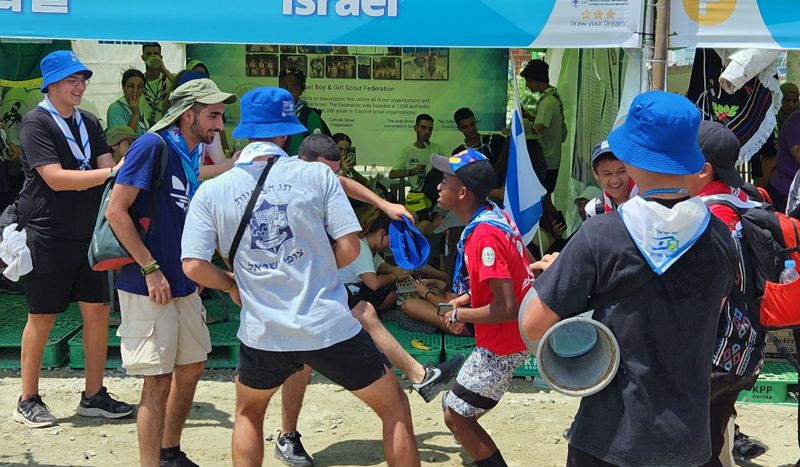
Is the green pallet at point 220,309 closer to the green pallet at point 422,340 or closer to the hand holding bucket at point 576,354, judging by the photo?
the green pallet at point 422,340

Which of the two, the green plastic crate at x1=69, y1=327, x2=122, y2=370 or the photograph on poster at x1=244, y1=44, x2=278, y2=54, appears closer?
the green plastic crate at x1=69, y1=327, x2=122, y2=370

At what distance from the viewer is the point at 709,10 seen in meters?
4.98

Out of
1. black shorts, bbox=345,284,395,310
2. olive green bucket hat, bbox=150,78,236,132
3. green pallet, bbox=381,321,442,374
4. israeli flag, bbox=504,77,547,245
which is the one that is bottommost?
green pallet, bbox=381,321,442,374

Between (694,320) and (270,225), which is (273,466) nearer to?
(270,225)

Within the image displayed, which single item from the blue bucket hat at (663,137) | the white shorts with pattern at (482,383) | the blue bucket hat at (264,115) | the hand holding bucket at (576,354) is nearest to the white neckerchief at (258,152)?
the blue bucket hat at (264,115)

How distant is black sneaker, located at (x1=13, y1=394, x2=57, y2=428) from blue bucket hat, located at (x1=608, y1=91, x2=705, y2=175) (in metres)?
3.81

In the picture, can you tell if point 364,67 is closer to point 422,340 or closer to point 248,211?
point 422,340

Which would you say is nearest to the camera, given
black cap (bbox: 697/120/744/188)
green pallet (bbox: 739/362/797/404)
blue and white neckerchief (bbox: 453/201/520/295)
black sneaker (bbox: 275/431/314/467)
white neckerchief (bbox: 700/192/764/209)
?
black cap (bbox: 697/120/744/188)

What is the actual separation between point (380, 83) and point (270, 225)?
550 cm

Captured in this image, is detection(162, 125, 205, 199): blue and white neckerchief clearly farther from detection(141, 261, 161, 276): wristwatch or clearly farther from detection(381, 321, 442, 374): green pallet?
detection(381, 321, 442, 374): green pallet

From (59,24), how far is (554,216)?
4546mm

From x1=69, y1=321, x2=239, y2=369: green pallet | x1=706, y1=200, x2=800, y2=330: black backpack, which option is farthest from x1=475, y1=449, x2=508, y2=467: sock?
x1=69, y1=321, x2=239, y2=369: green pallet

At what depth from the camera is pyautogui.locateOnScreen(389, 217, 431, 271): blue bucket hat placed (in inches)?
154

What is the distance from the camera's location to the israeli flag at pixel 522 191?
4.93m
